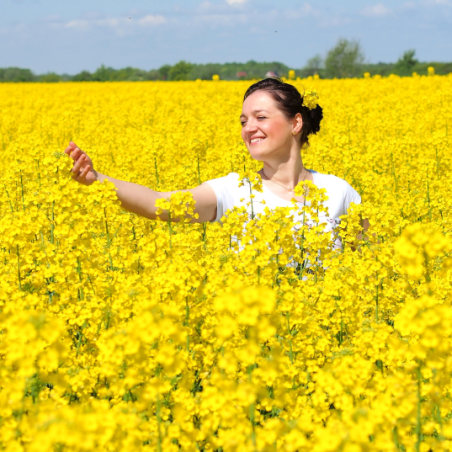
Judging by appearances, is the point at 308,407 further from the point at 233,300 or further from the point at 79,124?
the point at 79,124

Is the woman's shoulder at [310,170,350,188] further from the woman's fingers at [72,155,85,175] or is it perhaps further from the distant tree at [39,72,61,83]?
the distant tree at [39,72,61,83]

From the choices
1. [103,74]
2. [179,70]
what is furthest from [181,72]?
[103,74]

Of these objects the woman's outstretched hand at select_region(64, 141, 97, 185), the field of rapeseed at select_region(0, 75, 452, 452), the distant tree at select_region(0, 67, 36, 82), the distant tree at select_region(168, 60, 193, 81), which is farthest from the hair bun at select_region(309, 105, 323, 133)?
the distant tree at select_region(168, 60, 193, 81)

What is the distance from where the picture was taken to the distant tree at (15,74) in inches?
1833

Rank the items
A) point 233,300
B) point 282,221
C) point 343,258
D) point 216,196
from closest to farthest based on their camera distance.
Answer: point 233,300 → point 282,221 → point 343,258 → point 216,196

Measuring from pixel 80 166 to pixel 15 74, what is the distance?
52.3 meters

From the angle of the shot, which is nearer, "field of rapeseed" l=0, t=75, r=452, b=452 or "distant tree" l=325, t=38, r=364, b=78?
"field of rapeseed" l=0, t=75, r=452, b=452

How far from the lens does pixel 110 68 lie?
52688 millimetres

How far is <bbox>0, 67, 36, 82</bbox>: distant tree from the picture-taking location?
1833 inches

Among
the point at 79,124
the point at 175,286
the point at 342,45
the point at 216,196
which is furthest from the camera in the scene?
the point at 342,45

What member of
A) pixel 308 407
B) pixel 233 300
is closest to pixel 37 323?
pixel 233 300

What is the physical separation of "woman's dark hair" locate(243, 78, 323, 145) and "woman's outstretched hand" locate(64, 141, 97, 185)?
5.41 feet

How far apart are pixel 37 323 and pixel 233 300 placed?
2.23 feet

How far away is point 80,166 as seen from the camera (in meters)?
3.46
